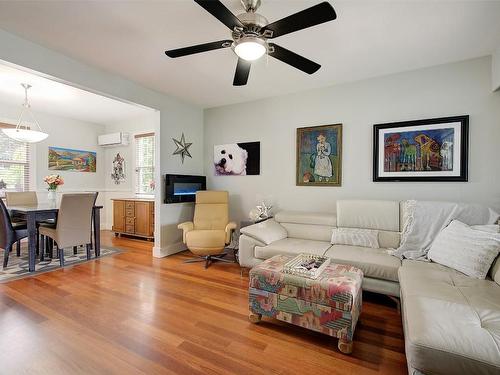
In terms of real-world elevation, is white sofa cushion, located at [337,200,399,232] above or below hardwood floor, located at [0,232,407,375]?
above

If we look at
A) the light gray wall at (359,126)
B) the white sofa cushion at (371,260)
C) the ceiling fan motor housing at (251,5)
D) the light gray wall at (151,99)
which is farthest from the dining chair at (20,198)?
the white sofa cushion at (371,260)

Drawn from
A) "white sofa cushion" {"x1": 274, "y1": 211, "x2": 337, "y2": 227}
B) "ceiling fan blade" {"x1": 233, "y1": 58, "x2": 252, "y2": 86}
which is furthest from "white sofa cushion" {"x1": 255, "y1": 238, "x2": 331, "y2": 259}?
"ceiling fan blade" {"x1": 233, "y1": 58, "x2": 252, "y2": 86}

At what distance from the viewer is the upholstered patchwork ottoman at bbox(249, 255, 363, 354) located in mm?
1672

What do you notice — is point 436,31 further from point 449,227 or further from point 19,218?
point 19,218

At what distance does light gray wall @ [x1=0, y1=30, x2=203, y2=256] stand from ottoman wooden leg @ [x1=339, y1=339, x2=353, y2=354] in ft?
9.49

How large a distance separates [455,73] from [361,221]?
1910 mm

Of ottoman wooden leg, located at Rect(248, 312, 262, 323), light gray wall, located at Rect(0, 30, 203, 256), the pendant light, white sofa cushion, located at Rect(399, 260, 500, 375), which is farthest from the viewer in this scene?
the pendant light

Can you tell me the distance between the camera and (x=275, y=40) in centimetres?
237

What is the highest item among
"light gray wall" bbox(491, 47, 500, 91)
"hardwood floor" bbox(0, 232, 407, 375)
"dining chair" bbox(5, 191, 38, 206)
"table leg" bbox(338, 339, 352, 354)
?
"light gray wall" bbox(491, 47, 500, 91)

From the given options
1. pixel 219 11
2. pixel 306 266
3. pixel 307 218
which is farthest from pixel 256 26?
pixel 307 218

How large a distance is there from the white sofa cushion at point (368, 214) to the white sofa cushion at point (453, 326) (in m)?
1.05

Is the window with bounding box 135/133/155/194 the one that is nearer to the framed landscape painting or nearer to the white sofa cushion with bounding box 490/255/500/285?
the framed landscape painting

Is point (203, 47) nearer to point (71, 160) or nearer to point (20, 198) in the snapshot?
point (20, 198)

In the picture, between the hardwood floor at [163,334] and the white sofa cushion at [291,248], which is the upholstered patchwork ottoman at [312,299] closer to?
the hardwood floor at [163,334]
